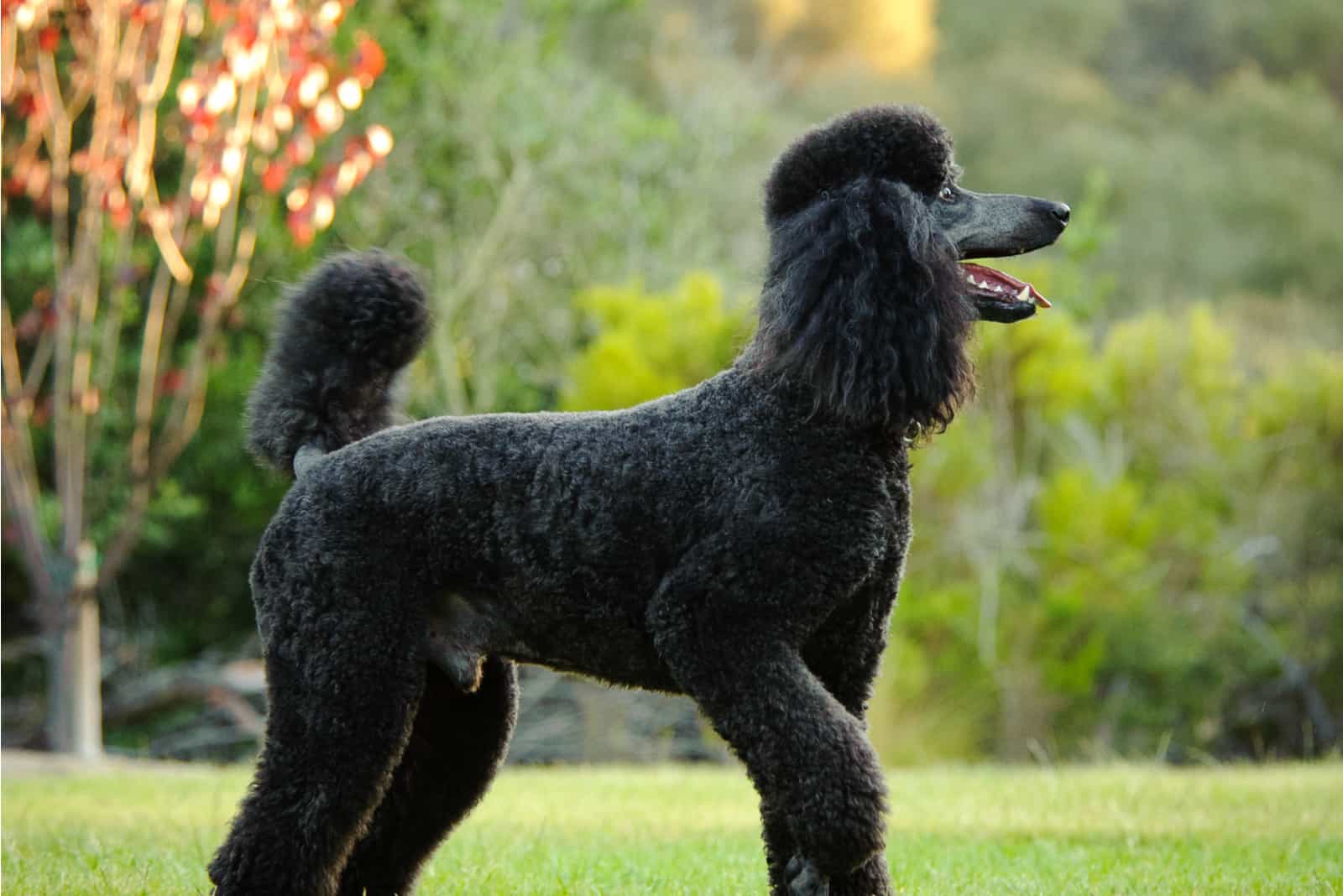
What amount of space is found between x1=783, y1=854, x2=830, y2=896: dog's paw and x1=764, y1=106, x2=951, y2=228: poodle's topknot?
1.33 m

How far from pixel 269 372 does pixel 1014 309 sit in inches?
70.0

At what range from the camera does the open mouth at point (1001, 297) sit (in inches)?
122

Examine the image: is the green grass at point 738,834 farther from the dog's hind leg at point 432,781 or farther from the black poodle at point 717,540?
the black poodle at point 717,540

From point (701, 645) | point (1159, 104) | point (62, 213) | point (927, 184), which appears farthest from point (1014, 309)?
point (1159, 104)

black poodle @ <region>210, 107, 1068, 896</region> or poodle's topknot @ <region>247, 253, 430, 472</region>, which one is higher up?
poodle's topknot @ <region>247, 253, 430, 472</region>

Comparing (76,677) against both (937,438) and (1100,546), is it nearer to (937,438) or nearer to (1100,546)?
(937,438)

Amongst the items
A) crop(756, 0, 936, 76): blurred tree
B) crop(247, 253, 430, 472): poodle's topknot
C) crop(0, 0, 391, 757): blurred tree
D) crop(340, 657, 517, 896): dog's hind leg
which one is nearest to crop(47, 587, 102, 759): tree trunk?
crop(0, 0, 391, 757): blurred tree

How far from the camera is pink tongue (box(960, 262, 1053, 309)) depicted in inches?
123

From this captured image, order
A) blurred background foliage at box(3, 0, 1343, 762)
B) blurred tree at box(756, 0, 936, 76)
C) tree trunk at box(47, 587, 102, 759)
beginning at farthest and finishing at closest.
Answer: blurred tree at box(756, 0, 936, 76), blurred background foliage at box(3, 0, 1343, 762), tree trunk at box(47, 587, 102, 759)

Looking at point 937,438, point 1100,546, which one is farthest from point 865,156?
point 1100,546

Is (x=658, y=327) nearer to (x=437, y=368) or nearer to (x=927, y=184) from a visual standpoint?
(x=437, y=368)

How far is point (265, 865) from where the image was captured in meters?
3.03

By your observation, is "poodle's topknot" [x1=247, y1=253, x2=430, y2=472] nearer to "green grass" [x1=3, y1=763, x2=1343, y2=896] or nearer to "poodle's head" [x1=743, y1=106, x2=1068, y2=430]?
"poodle's head" [x1=743, y1=106, x2=1068, y2=430]

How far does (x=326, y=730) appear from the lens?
3.09 metres
